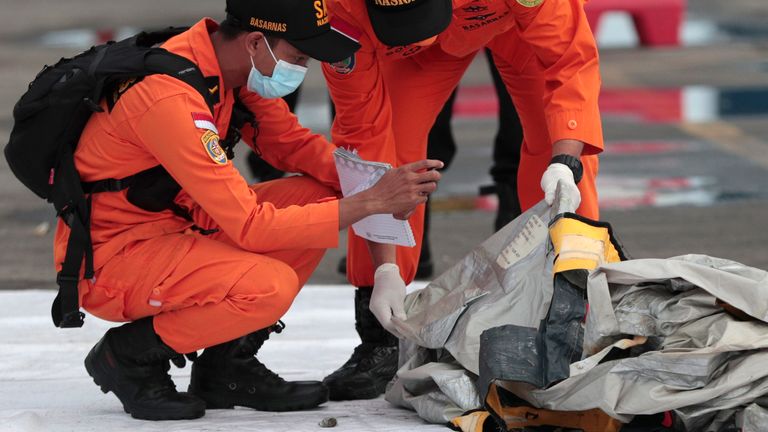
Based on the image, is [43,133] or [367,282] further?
[367,282]

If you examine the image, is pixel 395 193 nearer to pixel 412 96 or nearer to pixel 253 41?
pixel 253 41

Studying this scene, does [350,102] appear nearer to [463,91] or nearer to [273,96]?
[273,96]

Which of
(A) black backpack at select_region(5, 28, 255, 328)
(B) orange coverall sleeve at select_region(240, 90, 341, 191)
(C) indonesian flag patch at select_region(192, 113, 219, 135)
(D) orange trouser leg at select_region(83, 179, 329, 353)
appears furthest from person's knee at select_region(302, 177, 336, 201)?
(C) indonesian flag patch at select_region(192, 113, 219, 135)

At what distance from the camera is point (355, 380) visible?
390cm

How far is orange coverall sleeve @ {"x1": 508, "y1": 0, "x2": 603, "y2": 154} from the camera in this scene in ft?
12.3

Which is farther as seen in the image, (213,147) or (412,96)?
(412,96)

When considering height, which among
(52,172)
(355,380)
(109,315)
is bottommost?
(355,380)

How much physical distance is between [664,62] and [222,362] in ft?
23.3

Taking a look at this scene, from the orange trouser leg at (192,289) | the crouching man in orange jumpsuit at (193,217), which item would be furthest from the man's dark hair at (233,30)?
the orange trouser leg at (192,289)

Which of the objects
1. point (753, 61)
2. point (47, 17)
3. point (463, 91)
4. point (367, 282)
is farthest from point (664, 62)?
point (367, 282)

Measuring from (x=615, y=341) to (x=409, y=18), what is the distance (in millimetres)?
957

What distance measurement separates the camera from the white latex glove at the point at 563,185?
349 cm

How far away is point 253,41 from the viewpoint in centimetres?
351

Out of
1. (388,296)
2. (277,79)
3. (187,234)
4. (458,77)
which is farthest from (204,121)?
(458,77)
